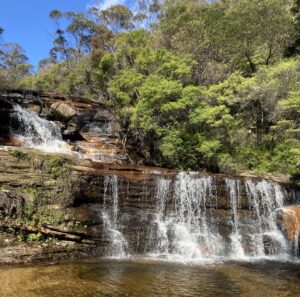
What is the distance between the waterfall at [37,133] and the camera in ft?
58.8

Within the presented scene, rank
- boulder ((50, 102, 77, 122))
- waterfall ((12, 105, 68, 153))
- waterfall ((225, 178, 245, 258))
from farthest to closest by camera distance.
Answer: boulder ((50, 102, 77, 122))
waterfall ((12, 105, 68, 153))
waterfall ((225, 178, 245, 258))

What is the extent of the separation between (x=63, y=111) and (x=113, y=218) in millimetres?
10691

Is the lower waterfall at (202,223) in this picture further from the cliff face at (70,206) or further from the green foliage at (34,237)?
the green foliage at (34,237)

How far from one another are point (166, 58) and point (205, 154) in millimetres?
6035

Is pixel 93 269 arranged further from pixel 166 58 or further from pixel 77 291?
pixel 166 58

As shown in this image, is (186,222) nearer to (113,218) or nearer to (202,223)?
(202,223)

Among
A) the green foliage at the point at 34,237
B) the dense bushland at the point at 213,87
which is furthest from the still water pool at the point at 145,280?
the dense bushland at the point at 213,87

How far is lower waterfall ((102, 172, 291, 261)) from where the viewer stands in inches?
449

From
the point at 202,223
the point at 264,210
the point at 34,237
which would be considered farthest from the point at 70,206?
the point at 264,210

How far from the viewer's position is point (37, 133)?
60.4 feet

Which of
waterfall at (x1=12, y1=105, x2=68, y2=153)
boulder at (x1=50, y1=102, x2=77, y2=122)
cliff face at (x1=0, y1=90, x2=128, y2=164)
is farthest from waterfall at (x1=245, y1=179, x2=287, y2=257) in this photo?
boulder at (x1=50, y1=102, x2=77, y2=122)

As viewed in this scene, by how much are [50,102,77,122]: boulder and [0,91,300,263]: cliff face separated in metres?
7.40

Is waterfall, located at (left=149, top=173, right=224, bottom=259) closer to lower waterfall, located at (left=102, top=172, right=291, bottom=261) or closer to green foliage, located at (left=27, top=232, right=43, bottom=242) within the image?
lower waterfall, located at (left=102, top=172, right=291, bottom=261)

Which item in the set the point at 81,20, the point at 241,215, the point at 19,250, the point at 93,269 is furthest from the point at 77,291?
the point at 81,20
